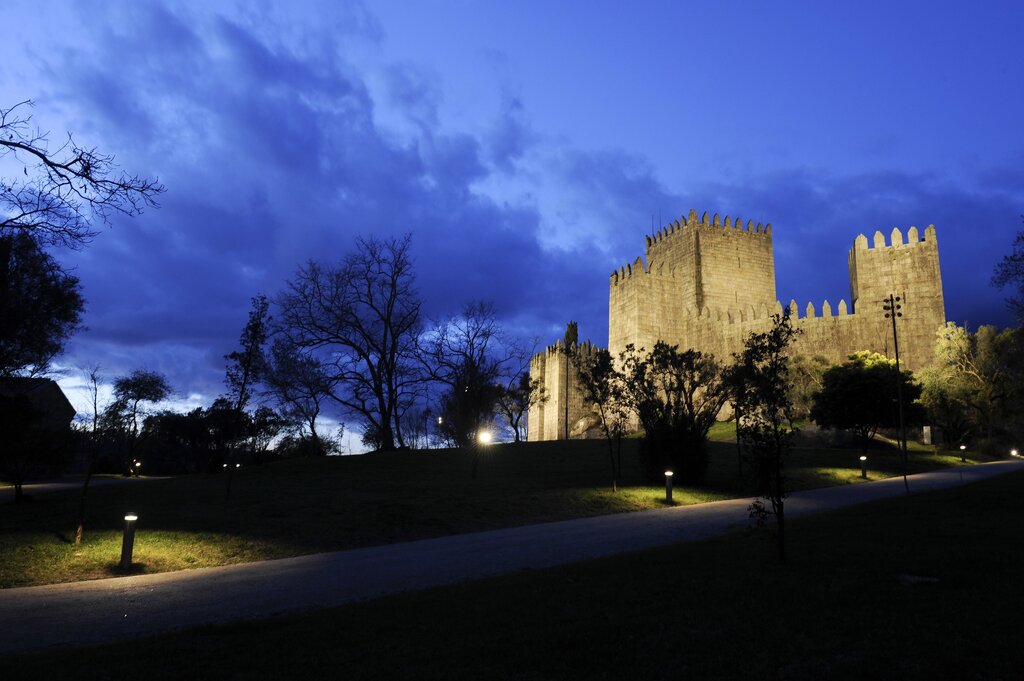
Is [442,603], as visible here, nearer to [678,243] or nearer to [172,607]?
[172,607]

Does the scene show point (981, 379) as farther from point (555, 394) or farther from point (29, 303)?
point (29, 303)

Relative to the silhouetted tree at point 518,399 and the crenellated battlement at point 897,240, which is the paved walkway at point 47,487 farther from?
the crenellated battlement at point 897,240

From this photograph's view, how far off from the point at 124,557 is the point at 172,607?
12.8ft

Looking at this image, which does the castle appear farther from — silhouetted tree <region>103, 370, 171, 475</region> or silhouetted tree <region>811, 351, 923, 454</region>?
silhouetted tree <region>103, 370, 171, 475</region>

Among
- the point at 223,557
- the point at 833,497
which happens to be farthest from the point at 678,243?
the point at 223,557

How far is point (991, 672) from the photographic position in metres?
4.39

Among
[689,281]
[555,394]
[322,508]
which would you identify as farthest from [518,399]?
[322,508]

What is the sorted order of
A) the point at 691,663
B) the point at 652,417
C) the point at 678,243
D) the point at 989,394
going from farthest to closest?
the point at 678,243 < the point at 989,394 < the point at 652,417 < the point at 691,663

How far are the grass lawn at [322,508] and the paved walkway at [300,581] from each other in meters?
1.20

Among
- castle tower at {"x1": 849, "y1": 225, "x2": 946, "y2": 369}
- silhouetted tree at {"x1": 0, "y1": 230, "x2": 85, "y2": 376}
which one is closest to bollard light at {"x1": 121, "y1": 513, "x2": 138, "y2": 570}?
silhouetted tree at {"x1": 0, "y1": 230, "x2": 85, "y2": 376}

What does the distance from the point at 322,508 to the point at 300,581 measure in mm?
7181

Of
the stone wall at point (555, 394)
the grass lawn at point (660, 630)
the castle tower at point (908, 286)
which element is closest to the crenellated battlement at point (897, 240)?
the castle tower at point (908, 286)

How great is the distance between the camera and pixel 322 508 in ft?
54.1

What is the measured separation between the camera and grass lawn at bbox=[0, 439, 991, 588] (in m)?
12.0
